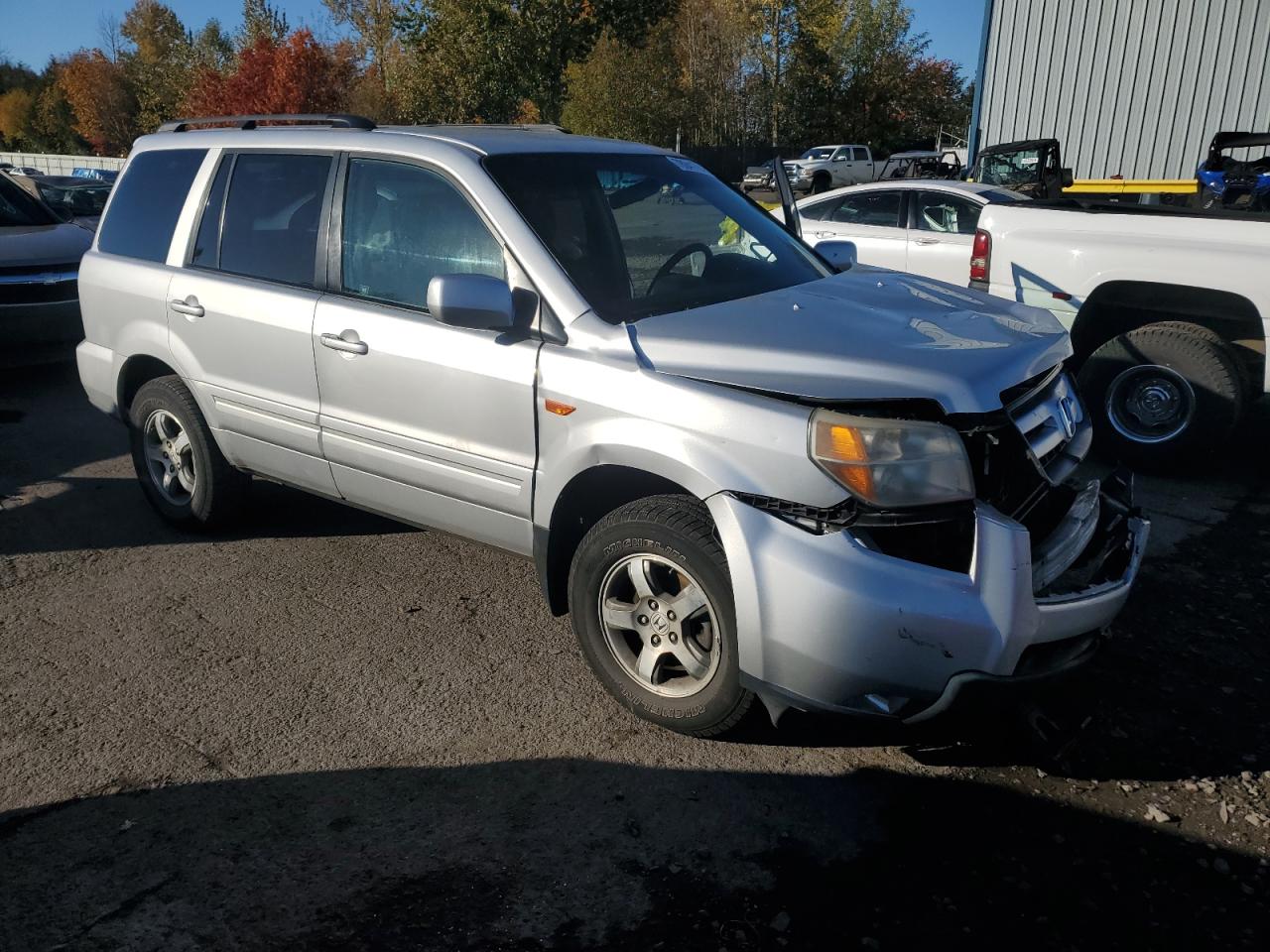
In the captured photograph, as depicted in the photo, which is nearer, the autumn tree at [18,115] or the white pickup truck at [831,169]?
the white pickup truck at [831,169]

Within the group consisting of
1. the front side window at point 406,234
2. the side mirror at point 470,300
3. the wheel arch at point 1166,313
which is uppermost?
the front side window at point 406,234

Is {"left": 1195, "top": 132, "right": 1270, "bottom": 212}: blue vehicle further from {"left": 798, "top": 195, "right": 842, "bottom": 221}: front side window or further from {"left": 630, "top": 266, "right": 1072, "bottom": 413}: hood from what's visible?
{"left": 630, "top": 266, "right": 1072, "bottom": 413}: hood

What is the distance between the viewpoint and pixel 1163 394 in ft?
20.2

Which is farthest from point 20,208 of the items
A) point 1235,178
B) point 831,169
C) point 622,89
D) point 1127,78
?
point 831,169

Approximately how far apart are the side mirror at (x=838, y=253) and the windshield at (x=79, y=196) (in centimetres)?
1381

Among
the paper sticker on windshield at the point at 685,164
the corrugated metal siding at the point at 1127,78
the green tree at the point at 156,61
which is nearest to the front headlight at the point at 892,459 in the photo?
the paper sticker on windshield at the point at 685,164

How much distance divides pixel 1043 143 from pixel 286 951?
505 inches

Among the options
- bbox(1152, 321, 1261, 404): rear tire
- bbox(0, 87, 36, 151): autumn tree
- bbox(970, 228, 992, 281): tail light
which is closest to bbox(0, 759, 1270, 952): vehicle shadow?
bbox(1152, 321, 1261, 404): rear tire

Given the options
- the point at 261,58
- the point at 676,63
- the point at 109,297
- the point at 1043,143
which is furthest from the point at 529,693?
the point at 676,63

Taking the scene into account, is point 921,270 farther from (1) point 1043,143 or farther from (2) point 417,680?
(2) point 417,680

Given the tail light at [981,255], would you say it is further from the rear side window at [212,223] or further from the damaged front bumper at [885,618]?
the rear side window at [212,223]

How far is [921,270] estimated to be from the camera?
951cm

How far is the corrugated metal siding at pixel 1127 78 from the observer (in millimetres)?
14492

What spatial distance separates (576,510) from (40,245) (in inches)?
283
